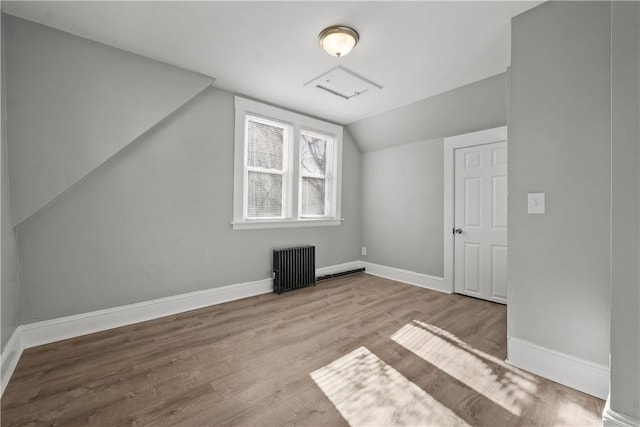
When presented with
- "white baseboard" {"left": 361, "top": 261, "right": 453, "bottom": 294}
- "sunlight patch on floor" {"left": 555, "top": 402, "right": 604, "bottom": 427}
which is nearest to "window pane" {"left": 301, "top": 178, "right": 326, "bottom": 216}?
"white baseboard" {"left": 361, "top": 261, "right": 453, "bottom": 294}

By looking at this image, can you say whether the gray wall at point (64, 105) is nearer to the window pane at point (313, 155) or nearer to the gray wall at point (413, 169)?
the window pane at point (313, 155)

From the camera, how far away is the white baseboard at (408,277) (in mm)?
3884

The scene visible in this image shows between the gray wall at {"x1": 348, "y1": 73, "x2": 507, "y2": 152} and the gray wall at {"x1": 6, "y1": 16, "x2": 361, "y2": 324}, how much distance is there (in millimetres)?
2334

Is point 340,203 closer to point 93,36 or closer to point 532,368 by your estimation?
point 532,368

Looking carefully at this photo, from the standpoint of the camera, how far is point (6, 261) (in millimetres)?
1956

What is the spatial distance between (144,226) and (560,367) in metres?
3.76

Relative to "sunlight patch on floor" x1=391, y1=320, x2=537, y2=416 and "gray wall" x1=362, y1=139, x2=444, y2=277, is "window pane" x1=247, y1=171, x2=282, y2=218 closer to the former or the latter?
"gray wall" x1=362, y1=139, x2=444, y2=277

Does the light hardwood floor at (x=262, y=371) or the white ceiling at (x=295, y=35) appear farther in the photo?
the white ceiling at (x=295, y=35)

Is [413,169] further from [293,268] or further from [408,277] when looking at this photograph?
[293,268]

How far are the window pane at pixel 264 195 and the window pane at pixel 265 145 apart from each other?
0.55 ft

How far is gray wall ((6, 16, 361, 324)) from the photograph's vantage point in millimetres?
2334

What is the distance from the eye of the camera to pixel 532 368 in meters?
1.95

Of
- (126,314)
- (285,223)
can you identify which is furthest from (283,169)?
(126,314)

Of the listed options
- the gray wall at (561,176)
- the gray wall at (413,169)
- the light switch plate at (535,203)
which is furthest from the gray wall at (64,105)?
the light switch plate at (535,203)
